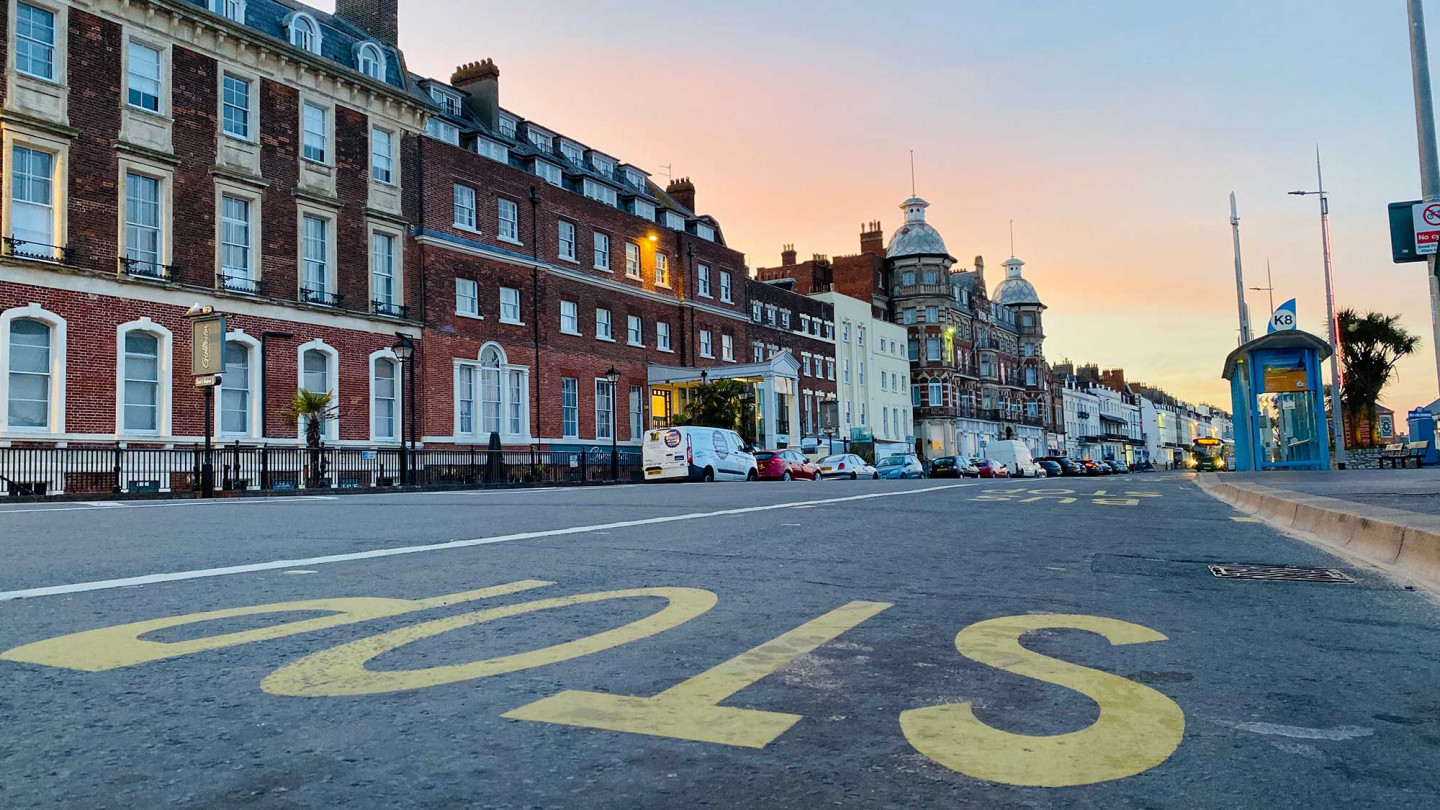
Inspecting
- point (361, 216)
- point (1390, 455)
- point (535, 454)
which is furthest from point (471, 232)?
point (1390, 455)

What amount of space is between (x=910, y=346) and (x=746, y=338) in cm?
3153

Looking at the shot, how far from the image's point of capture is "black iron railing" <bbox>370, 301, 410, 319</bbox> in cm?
3231

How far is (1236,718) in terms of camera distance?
2859mm

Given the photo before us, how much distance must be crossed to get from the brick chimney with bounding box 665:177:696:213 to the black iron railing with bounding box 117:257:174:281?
33.0m

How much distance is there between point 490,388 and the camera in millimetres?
36719

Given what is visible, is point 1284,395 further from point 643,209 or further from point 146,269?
point 146,269

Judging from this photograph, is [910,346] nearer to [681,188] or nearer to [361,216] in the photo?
[681,188]

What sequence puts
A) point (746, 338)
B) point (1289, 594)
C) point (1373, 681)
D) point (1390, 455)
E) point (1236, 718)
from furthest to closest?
point (746, 338) < point (1390, 455) < point (1289, 594) < point (1373, 681) < point (1236, 718)

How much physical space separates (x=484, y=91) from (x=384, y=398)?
15175 mm

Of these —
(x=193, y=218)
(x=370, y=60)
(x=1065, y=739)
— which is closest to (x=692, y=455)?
(x=193, y=218)

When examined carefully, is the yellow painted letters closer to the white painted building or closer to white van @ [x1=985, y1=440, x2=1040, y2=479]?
white van @ [x1=985, y1=440, x2=1040, y2=479]

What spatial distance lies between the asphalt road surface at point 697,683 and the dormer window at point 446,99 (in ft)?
115

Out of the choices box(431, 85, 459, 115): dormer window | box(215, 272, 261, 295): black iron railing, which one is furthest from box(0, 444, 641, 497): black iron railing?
box(431, 85, 459, 115): dormer window

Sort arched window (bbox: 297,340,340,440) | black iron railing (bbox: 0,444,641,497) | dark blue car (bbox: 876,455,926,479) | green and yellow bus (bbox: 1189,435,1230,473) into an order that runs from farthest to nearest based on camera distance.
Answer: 1. green and yellow bus (bbox: 1189,435,1230,473)
2. dark blue car (bbox: 876,455,926,479)
3. arched window (bbox: 297,340,340,440)
4. black iron railing (bbox: 0,444,641,497)
